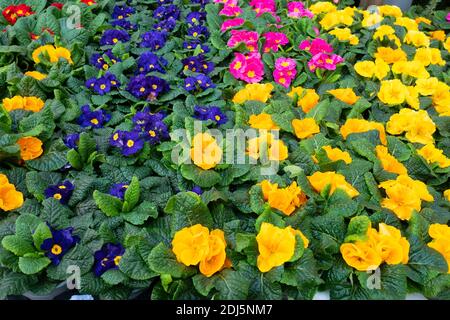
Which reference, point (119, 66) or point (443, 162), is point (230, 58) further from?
point (443, 162)

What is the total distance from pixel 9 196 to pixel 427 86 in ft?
7.17

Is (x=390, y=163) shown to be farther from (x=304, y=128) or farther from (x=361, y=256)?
(x=361, y=256)

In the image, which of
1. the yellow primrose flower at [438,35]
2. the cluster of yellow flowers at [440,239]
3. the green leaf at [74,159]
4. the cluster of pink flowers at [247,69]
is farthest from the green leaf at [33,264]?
the yellow primrose flower at [438,35]

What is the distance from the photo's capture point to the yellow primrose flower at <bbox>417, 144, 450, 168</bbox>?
7.21 ft

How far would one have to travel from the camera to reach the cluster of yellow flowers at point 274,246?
1634 mm

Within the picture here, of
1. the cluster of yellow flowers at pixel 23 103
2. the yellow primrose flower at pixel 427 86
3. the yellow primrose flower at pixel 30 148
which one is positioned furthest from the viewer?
the yellow primrose flower at pixel 427 86

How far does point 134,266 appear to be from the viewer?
1657 millimetres

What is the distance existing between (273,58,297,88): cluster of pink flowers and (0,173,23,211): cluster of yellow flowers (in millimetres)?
1496

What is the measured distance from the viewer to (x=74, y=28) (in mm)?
2871

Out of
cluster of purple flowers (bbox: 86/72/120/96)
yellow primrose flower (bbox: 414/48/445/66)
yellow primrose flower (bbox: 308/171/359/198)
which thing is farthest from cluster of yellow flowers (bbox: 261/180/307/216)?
yellow primrose flower (bbox: 414/48/445/66)

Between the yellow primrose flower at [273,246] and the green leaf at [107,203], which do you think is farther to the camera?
the green leaf at [107,203]

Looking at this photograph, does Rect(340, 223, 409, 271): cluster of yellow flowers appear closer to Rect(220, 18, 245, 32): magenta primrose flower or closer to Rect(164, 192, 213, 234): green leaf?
Rect(164, 192, 213, 234): green leaf

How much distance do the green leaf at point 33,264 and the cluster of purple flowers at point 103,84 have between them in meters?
1.05

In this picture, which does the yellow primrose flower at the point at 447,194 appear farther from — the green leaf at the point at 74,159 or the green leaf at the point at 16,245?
the green leaf at the point at 16,245
